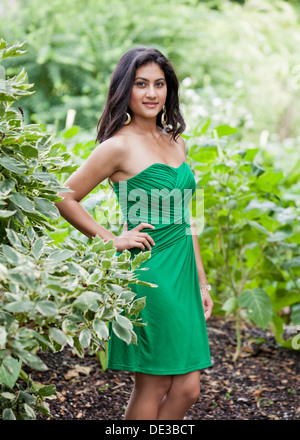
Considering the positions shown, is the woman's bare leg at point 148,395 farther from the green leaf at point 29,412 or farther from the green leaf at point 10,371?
the green leaf at point 10,371

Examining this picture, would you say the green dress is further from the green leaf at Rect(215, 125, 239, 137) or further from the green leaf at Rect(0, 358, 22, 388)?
the green leaf at Rect(215, 125, 239, 137)

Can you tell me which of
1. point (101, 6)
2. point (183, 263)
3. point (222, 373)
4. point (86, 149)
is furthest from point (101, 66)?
point (183, 263)

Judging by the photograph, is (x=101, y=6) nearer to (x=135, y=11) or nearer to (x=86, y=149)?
(x=135, y=11)

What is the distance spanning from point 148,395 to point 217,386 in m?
1.13

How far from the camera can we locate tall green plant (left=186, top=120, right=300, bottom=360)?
117 inches

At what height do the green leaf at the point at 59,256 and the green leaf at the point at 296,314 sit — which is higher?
the green leaf at the point at 59,256

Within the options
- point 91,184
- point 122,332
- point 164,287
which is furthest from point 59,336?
point 91,184

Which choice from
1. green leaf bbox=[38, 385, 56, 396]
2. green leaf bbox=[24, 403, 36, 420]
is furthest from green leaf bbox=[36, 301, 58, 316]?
green leaf bbox=[38, 385, 56, 396]

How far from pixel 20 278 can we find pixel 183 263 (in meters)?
0.83

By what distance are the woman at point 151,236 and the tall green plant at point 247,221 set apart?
919 mm

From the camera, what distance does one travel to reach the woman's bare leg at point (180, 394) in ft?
6.44

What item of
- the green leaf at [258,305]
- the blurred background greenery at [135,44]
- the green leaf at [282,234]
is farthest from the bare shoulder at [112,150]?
the blurred background greenery at [135,44]

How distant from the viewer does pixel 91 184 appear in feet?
6.41
